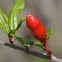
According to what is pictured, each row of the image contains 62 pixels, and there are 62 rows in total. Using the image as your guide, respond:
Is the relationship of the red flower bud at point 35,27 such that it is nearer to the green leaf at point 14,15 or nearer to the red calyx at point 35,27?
the red calyx at point 35,27

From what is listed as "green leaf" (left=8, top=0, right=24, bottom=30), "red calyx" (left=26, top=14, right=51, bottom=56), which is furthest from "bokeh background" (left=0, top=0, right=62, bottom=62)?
"red calyx" (left=26, top=14, right=51, bottom=56)

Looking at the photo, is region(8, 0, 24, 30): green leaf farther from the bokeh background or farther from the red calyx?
the bokeh background

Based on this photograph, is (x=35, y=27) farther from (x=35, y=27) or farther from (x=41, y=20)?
(x=41, y=20)

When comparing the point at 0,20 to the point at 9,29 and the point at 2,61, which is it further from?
the point at 2,61

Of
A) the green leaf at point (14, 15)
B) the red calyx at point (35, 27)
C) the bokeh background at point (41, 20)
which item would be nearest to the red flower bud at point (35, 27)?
the red calyx at point (35, 27)

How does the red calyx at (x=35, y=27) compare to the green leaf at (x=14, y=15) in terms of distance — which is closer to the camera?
the red calyx at (x=35, y=27)

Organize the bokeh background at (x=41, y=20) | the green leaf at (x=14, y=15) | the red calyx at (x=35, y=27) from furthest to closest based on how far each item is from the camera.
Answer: the bokeh background at (x=41, y=20) → the green leaf at (x=14, y=15) → the red calyx at (x=35, y=27)

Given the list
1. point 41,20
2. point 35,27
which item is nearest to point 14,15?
point 35,27

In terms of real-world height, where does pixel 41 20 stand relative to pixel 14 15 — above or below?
below
